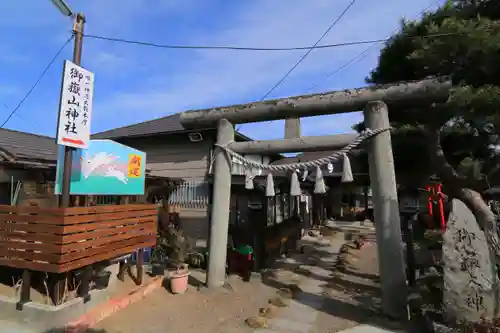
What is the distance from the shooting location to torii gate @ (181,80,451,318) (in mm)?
6727

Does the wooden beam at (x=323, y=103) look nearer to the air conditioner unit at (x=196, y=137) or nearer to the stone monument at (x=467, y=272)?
the stone monument at (x=467, y=272)

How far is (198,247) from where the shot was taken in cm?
1145

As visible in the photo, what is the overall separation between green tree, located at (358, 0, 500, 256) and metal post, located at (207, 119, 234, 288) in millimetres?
4876

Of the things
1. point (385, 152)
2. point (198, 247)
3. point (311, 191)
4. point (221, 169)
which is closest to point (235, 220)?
point (198, 247)

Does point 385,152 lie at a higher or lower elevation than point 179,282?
higher

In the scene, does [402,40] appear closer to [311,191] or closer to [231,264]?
[231,264]

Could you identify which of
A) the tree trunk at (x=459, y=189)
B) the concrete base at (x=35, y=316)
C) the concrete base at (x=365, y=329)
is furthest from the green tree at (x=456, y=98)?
the concrete base at (x=35, y=316)

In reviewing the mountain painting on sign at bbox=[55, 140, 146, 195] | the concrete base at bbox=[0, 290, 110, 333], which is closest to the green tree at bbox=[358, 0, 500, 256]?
the mountain painting on sign at bbox=[55, 140, 146, 195]

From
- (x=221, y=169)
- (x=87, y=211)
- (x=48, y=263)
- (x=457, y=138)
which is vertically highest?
(x=457, y=138)

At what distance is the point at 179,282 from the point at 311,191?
43.5ft

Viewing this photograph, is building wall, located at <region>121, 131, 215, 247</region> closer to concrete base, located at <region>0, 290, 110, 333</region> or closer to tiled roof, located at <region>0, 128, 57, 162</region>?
tiled roof, located at <region>0, 128, 57, 162</region>

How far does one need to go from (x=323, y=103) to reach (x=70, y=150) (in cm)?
548

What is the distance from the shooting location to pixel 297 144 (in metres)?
8.05

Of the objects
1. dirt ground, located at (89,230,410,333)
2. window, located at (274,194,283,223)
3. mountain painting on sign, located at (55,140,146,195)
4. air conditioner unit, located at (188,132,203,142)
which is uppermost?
air conditioner unit, located at (188,132,203,142)
